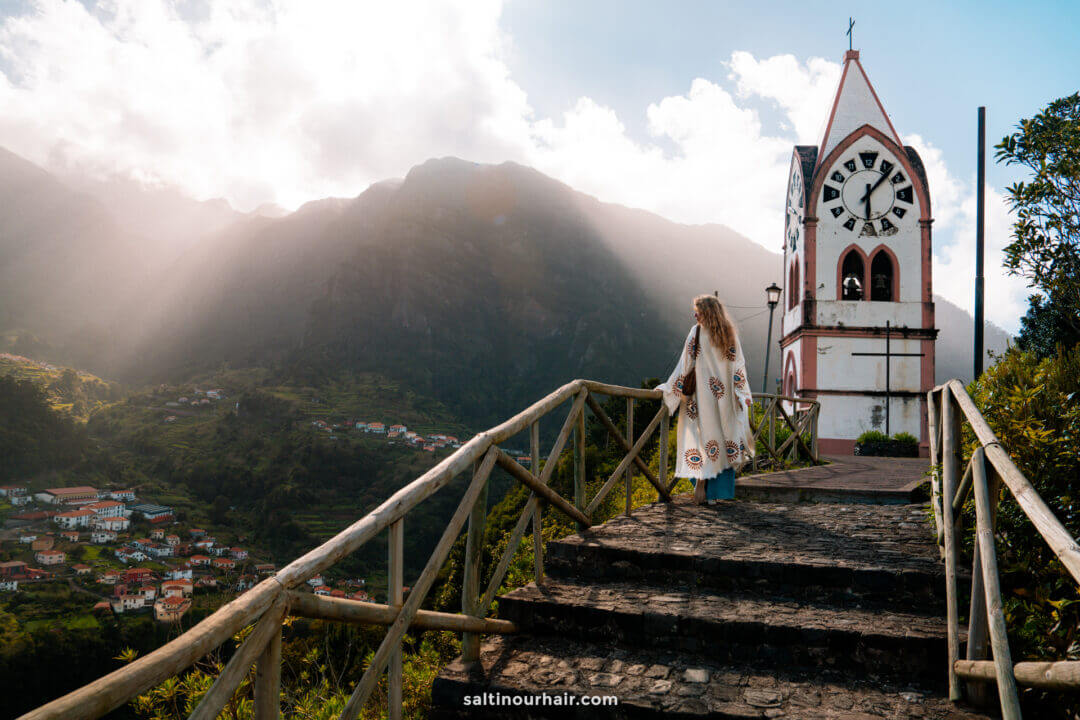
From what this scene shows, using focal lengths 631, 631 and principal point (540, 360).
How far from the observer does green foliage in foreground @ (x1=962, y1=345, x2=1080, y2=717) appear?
2.44 metres

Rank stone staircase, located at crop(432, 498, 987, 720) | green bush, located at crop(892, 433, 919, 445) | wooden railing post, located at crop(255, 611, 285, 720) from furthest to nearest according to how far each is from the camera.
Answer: green bush, located at crop(892, 433, 919, 445) → stone staircase, located at crop(432, 498, 987, 720) → wooden railing post, located at crop(255, 611, 285, 720)

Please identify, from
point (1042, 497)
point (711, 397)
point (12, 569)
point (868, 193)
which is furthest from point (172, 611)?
point (12, 569)

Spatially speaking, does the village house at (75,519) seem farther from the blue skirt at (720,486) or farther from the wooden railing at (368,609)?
the wooden railing at (368,609)

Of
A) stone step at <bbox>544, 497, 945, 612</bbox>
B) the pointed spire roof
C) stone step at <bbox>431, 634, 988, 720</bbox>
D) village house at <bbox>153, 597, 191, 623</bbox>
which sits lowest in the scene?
village house at <bbox>153, 597, 191, 623</bbox>

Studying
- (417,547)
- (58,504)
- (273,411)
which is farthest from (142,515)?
(273,411)

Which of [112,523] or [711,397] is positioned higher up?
[711,397]

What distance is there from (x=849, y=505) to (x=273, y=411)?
300ft

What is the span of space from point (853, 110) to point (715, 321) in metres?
19.8

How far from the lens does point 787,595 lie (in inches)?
138

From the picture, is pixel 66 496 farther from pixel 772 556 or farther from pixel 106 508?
pixel 772 556

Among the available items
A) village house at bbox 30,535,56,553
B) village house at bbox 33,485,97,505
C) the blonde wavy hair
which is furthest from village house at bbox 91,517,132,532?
the blonde wavy hair

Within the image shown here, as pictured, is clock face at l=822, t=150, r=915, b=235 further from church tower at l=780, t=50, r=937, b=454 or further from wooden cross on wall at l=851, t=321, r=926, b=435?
wooden cross on wall at l=851, t=321, r=926, b=435

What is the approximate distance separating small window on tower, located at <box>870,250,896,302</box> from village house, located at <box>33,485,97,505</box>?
2551 inches

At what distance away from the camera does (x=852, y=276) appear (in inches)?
826
